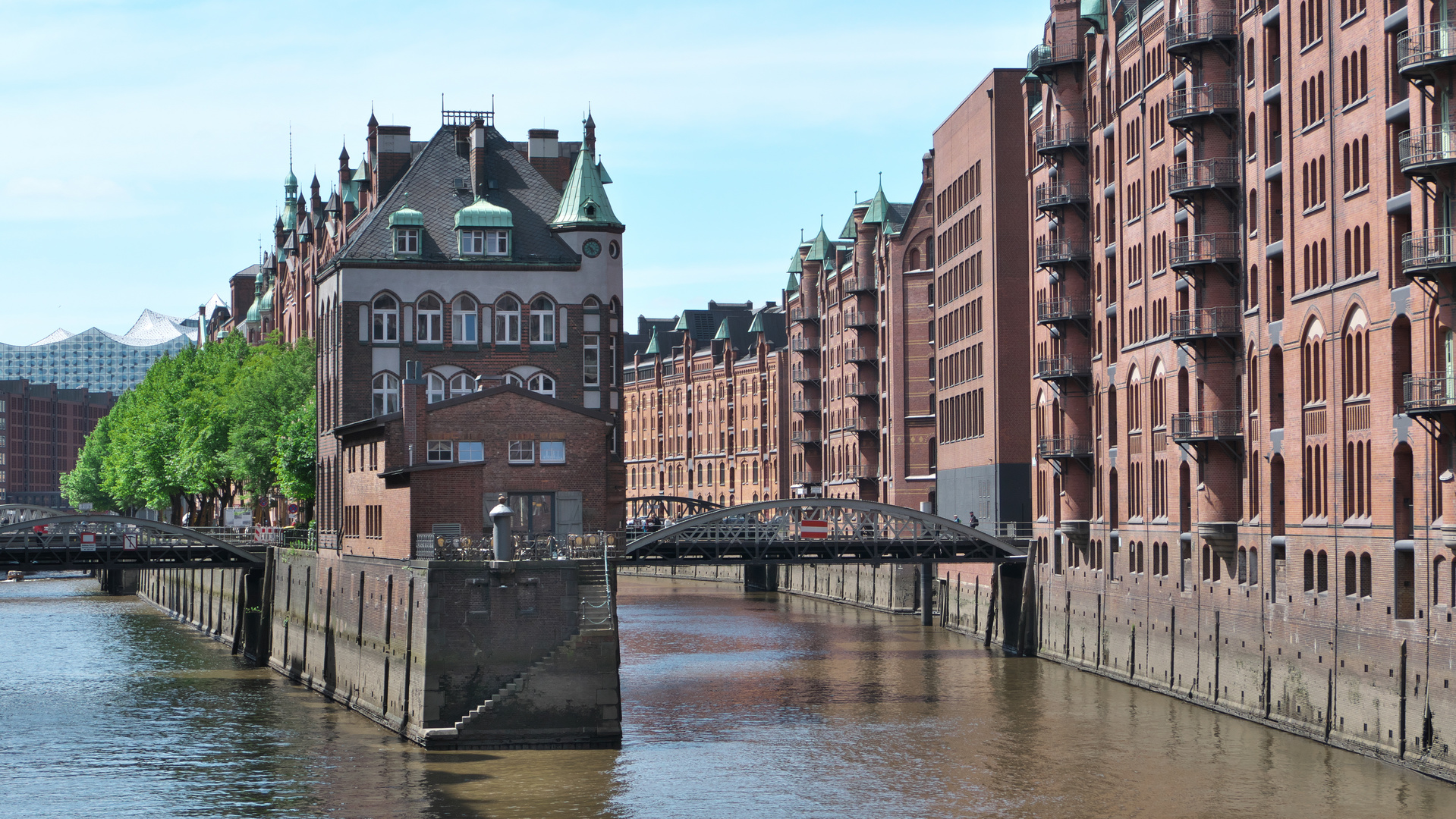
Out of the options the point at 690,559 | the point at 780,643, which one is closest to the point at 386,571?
the point at 690,559

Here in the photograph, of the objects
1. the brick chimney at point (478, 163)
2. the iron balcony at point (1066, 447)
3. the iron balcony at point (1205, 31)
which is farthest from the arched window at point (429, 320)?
the iron balcony at point (1205, 31)

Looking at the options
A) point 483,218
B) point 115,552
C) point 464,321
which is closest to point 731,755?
point 464,321

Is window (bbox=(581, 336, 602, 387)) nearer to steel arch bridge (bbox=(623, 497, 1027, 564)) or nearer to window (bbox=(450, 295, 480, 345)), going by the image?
window (bbox=(450, 295, 480, 345))

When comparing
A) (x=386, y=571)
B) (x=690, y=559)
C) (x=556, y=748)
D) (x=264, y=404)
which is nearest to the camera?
(x=556, y=748)

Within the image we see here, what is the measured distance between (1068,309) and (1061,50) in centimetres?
1125

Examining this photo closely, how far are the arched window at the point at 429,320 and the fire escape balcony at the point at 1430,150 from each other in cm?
4734

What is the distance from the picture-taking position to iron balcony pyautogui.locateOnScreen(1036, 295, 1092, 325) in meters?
85.9

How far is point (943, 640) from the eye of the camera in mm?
94625

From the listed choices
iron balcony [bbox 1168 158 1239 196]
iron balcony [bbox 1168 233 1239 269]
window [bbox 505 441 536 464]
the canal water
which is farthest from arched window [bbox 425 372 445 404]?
iron balcony [bbox 1168 158 1239 196]

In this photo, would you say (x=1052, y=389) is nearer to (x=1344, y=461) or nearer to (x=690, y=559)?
(x=690, y=559)

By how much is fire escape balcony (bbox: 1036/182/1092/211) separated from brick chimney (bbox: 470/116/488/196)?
82.4 feet

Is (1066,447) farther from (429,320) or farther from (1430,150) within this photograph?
(1430,150)

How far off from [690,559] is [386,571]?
2592 cm

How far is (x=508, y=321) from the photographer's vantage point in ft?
287
